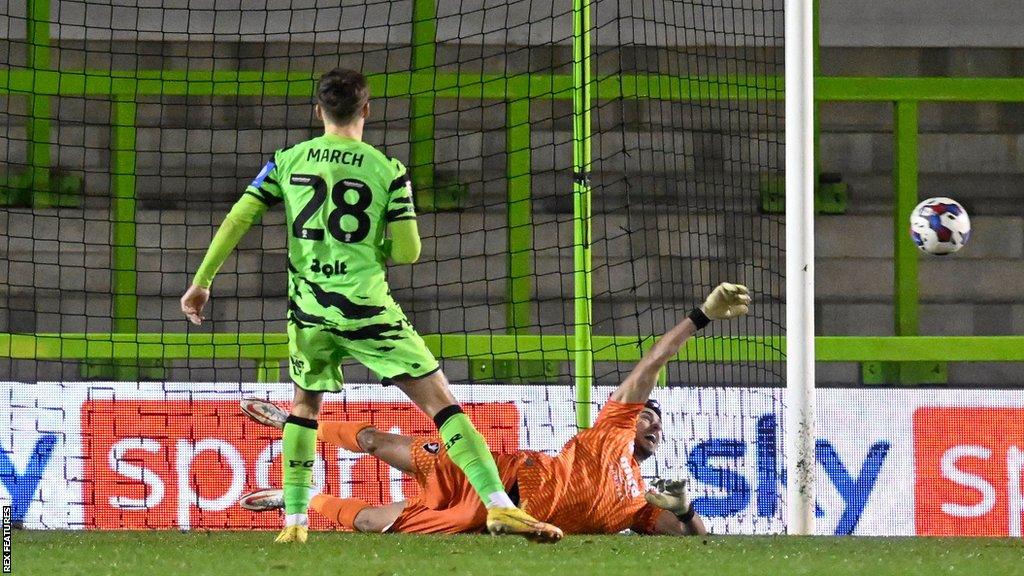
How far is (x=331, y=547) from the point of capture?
3.82 meters

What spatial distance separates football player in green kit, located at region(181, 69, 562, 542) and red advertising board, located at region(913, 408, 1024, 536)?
8.43 feet

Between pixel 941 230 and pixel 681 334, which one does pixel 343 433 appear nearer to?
pixel 681 334

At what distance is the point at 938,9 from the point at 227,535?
6.73 metres

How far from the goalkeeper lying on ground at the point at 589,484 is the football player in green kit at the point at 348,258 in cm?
79

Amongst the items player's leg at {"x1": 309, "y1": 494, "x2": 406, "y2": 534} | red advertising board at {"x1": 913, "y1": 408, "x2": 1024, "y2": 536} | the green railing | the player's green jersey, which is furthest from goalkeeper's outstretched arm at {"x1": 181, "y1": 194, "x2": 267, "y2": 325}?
red advertising board at {"x1": 913, "y1": 408, "x2": 1024, "y2": 536}

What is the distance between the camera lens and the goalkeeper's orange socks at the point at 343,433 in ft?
16.8

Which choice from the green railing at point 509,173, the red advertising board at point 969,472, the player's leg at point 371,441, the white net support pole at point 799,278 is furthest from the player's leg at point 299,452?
the red advertising board at point 969,472

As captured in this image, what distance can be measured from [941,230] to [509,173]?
3188 millimetres

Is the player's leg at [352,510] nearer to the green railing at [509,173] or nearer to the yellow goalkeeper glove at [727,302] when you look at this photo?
the green railing at [509,173]

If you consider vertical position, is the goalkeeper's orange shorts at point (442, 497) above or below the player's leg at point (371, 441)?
below

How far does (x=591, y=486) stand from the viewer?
15.3 feet

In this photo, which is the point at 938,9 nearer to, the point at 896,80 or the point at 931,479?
the point at 896,80

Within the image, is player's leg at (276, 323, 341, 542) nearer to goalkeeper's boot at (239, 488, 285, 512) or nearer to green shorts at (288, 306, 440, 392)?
green shorts at (288, 306, 440, 392)

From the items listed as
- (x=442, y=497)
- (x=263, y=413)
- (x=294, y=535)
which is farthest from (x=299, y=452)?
(x=263, y=413)
